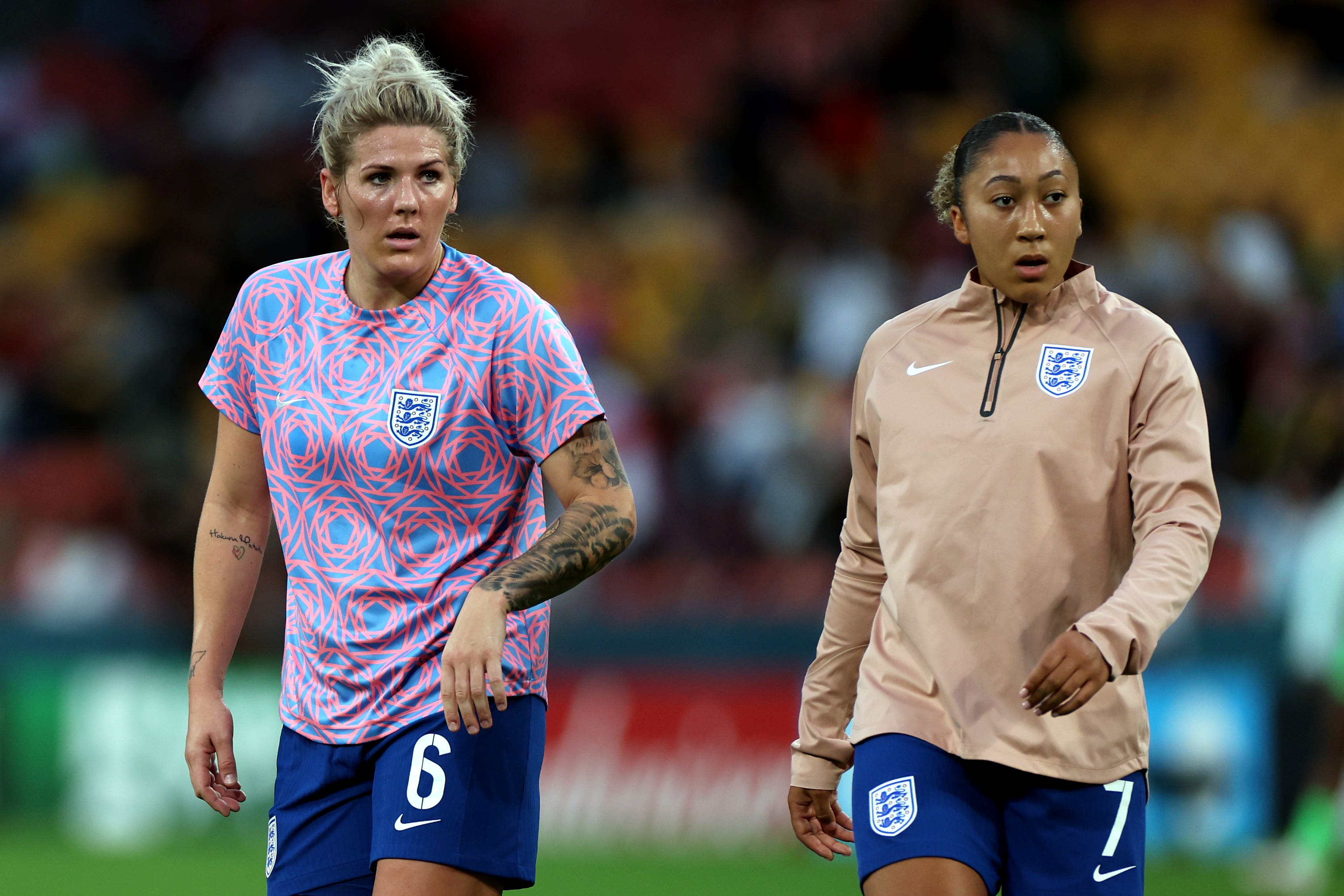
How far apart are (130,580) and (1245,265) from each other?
7.47m

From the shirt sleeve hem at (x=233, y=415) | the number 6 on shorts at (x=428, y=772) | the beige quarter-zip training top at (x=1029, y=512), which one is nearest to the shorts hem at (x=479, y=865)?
the number 6 on shorts at (x=428, y=772)

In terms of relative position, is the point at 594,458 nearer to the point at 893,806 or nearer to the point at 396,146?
the point at 396,146

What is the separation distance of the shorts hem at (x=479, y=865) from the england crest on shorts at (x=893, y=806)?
743 millimetres

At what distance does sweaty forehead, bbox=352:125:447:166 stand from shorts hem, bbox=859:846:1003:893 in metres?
1.81

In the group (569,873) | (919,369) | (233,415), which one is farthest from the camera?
(569,873)

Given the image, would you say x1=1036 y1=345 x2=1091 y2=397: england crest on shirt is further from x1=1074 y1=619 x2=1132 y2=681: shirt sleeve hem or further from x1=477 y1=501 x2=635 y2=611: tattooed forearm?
x1=477 y1=501 x2=635 y2=611: tattooed forearm

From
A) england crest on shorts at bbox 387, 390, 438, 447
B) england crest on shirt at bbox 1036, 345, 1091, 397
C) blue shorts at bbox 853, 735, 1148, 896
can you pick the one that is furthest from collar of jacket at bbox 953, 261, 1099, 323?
england crest on shorts at bbox 387, 390, 438, 447

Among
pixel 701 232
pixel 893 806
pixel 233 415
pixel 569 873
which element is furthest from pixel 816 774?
pixel 701 232

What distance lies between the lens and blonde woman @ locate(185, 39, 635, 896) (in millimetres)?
3797

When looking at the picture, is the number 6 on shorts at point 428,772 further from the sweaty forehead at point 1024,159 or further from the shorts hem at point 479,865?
the sweaty forehead at point 1024,159

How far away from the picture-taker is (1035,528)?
379 cm

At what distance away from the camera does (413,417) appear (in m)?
3.85

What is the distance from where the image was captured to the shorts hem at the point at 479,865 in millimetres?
3740

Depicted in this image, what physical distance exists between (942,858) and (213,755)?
1.65 meters
